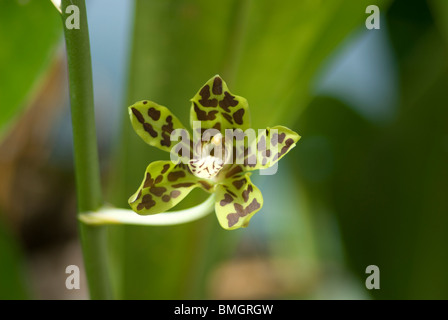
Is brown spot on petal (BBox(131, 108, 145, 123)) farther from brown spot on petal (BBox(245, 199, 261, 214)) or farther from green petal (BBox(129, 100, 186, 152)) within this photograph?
brown spot on petal (BBox(245, 199, 261, 214))

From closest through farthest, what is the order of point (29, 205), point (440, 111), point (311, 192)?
1. point (440, 111)
2. point (311, 192)
3. point (29, 205)

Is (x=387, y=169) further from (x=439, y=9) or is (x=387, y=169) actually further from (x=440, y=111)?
(x=439, y=9)

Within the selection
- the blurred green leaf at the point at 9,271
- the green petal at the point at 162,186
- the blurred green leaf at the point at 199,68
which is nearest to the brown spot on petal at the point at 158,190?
the green petal at the point at 162,186

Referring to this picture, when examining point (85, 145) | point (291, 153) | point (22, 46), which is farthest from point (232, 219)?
point (291, 153)

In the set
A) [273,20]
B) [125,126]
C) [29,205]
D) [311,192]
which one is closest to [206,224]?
[125,126]

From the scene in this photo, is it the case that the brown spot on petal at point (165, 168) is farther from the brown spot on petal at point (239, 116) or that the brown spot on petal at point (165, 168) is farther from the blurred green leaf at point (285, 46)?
the blurred green leaf at point (285, 46)

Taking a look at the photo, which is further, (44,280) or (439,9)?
(44,280)

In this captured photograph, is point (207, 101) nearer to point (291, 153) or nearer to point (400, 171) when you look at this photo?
point (400, 171)
